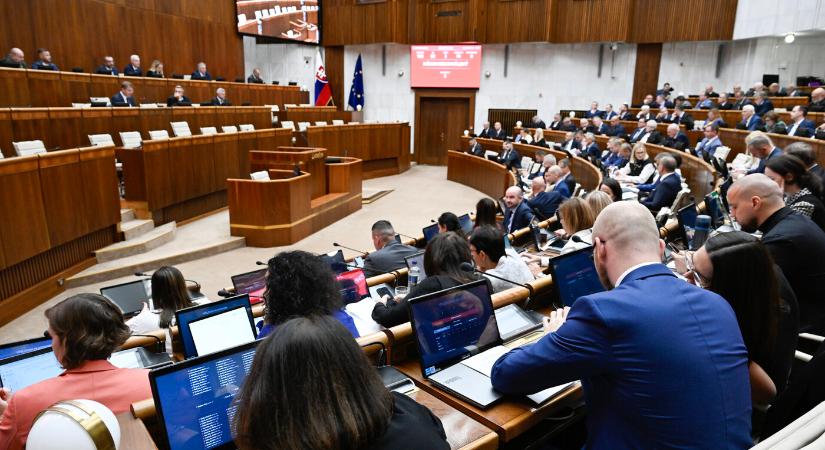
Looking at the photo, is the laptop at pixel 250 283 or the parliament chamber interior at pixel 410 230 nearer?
the parliament chamber interior at pixel 410 230

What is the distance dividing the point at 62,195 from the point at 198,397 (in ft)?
15.4

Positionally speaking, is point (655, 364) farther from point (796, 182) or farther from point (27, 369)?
point (796, 182)

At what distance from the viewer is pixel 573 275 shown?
2.57m

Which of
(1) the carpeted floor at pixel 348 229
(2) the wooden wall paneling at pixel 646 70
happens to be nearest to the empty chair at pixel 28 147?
(1) the carpeted floor at pixel 348 229

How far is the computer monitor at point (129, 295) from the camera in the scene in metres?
3.52

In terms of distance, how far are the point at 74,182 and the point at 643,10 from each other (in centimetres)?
1220

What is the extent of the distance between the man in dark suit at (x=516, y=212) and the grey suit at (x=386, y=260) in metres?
1.51

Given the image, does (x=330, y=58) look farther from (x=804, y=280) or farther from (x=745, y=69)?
(x=804, y=280)

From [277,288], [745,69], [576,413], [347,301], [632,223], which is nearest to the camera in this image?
[632,223]

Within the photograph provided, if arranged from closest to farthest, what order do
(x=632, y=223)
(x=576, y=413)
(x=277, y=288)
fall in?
(x=632, y=223)
(x=576, y=413)
(x=277, y=288)

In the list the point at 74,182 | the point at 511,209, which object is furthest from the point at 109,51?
the point at 511,209

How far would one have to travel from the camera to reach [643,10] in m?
12.5

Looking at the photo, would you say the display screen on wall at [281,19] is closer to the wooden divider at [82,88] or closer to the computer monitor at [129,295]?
the wooden divider at [82,88]

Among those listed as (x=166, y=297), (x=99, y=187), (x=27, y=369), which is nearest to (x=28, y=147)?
(x=99, y=187)
